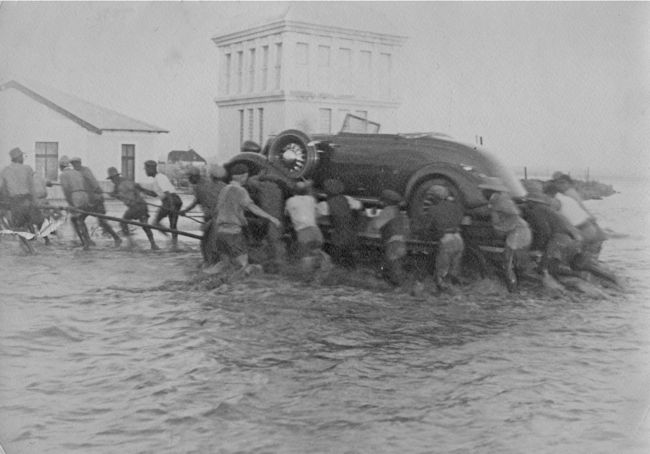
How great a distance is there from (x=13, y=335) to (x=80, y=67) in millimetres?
898

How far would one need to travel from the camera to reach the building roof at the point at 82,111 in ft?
7.85

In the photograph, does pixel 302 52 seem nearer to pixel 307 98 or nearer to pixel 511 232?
pixel 307 98

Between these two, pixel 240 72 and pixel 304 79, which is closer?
pixel 304 79

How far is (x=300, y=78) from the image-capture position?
2.13 m

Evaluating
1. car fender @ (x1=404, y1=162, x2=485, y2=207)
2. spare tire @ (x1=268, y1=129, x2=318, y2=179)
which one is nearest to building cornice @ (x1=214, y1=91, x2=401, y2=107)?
spare tire @ (x1=268, y1=129, x2=318, y2=179)

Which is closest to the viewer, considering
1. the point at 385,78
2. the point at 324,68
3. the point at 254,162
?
the point at 324,68

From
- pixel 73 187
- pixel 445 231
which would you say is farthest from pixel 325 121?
pixel 73 187

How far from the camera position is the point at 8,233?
8.36 ft

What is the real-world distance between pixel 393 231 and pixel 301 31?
2.12 feet

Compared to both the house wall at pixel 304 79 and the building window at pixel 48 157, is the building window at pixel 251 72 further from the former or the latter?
the building window at pixel 48 157

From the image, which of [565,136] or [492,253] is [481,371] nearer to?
[492,253]

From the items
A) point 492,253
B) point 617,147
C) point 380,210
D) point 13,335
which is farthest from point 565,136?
point 13,335

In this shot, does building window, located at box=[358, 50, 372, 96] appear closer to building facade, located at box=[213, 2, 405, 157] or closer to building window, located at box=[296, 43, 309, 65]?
building facade, located at box=[213, 2, 405, 157]

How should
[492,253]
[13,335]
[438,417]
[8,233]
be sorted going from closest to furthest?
1. [438,417]
2. [492,253]
3. [13,335]
4. [8,233]
